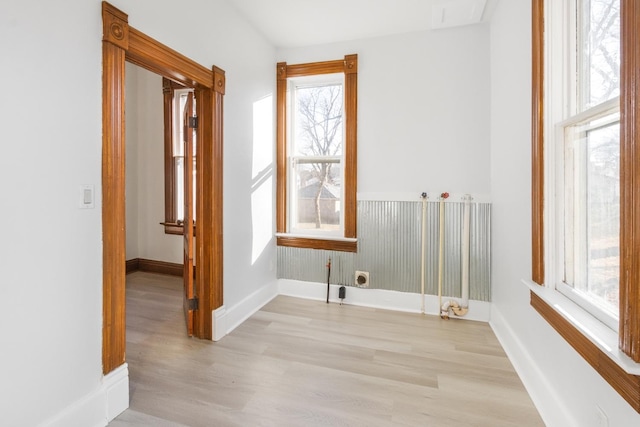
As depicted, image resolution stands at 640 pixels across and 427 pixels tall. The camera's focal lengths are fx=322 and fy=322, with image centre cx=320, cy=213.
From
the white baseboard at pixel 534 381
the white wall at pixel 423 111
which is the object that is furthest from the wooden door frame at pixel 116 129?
the white baseboard at pixel 534 381

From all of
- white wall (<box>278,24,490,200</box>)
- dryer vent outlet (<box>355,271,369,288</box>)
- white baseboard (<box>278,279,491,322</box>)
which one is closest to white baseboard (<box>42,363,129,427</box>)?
white baseboard (<box>278,279,491,322</box>)

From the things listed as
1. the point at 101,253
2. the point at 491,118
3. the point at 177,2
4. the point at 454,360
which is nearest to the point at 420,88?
the point at 491,118

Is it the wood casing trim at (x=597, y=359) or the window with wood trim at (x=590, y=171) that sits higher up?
the window with wood trim at (x=590, y=171)

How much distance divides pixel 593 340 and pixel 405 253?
6.65 feet

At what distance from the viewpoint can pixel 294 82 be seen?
3.54 meters

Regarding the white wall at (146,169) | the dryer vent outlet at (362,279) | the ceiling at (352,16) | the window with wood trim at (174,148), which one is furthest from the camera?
the white wall at (146,169)

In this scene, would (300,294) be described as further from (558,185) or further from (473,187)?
(558,185)

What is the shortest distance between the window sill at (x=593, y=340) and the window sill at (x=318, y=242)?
72.4 inches

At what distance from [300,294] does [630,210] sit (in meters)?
2.94

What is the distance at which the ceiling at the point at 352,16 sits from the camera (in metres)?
2.64

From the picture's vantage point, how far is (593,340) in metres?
1.16

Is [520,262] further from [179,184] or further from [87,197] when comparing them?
[179,184]

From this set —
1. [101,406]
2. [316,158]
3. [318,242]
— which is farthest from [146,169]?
[101,406]

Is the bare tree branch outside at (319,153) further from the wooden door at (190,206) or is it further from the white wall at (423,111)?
the wooden door at (190,206)
